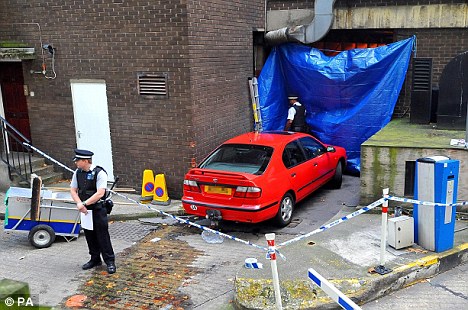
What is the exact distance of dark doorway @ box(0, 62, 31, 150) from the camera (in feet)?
35.5

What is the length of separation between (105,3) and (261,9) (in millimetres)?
4288

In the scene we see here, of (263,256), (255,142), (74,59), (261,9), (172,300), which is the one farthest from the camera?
(261,9)

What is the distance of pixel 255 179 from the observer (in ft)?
23.6

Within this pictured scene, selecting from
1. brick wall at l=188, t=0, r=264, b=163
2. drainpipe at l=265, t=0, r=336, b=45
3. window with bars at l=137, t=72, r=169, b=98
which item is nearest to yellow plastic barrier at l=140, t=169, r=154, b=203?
brick wall at l=188, t=0, r=264, b=163

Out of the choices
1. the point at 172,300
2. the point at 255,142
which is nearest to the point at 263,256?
the point at 172,300

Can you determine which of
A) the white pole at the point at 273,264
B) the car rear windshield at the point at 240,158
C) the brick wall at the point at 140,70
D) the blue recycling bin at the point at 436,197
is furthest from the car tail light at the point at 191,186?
the blue recycling bin at the point at 436,197

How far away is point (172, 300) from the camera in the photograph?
5535 mm

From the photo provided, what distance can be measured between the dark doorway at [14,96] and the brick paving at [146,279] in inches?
210

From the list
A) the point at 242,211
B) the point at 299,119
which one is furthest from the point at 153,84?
the point at 299,119

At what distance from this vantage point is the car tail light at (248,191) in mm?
7148

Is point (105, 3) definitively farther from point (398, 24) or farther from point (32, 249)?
point (398, 24)

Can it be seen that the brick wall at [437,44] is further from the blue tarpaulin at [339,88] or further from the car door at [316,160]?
the car door at [316,160]

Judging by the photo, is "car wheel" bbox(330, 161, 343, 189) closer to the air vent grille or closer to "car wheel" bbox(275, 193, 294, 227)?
"car wheel" bbox(275, 193, 294, 227)

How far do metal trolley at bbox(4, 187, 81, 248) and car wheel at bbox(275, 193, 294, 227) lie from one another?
325 cm
